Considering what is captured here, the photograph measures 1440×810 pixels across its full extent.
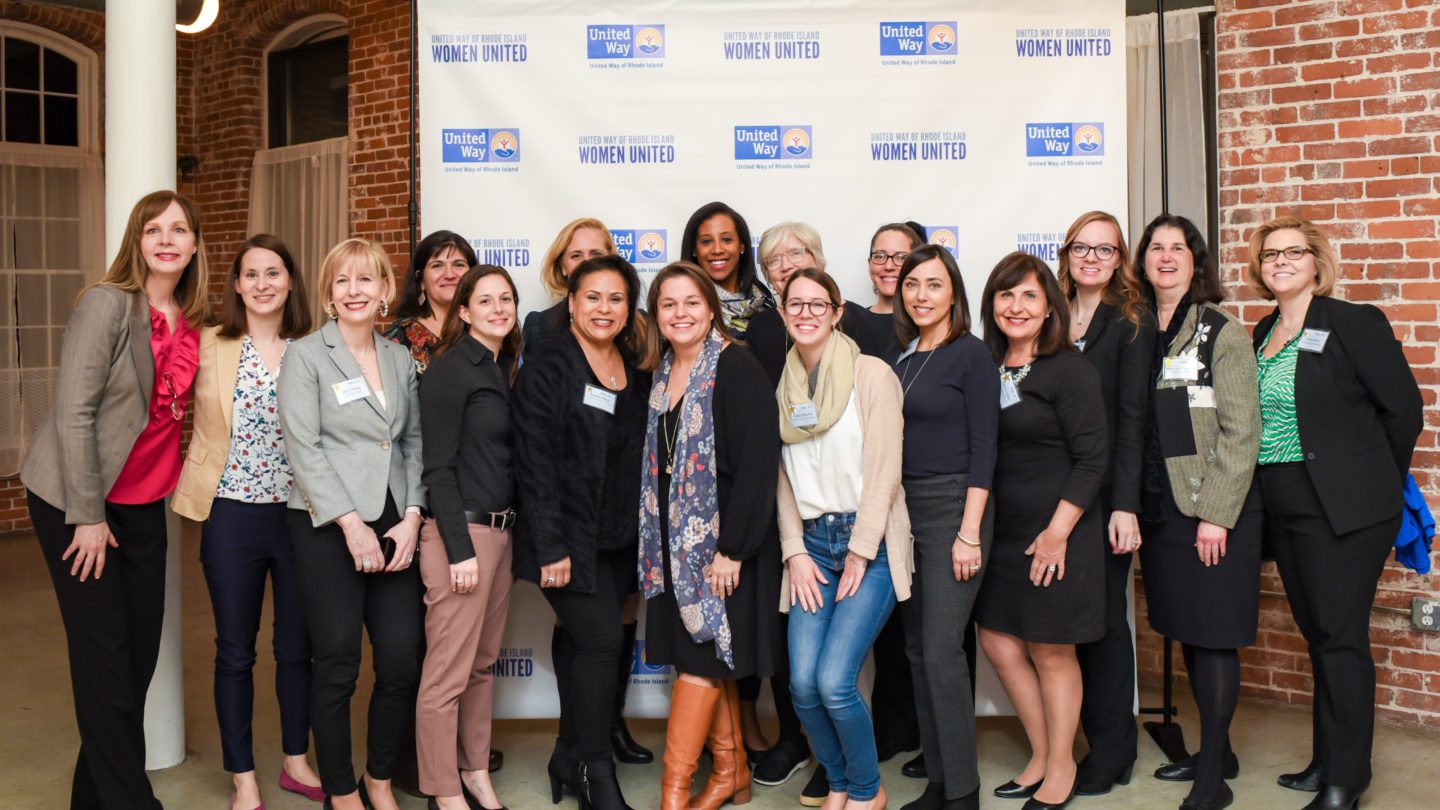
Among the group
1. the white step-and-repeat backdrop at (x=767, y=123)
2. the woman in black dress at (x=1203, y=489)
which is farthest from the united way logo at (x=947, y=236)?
the woman in black dress at (x=1203, y=489)

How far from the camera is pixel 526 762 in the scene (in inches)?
157

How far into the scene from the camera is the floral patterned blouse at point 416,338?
3586 millimetres

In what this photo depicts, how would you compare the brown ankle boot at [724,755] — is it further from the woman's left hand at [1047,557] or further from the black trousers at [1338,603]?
the black trousers at [1338,603]

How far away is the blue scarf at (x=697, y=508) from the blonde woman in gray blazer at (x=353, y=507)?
0.71 meters

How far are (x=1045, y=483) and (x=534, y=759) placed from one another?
1.97 meters

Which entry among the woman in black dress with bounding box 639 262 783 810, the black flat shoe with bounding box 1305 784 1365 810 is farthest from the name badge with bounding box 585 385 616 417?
the black flat shoe with bounding box 1305 784 1365 810

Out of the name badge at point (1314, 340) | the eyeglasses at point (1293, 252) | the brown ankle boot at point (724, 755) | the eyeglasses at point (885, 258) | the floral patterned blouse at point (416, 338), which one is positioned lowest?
the brown ankle boot at point (724, 755)

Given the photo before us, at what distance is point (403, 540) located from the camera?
3.16m

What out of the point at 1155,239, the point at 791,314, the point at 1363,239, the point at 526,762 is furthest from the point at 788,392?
the point at 1363,239

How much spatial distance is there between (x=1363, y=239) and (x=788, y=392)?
2346 mm

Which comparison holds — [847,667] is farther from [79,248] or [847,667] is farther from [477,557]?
[79,248]

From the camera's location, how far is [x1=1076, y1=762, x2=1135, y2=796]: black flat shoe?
3.62 m

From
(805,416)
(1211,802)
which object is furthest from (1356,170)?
(805,416)

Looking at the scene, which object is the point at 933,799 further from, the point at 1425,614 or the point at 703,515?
the point at 1425,614
